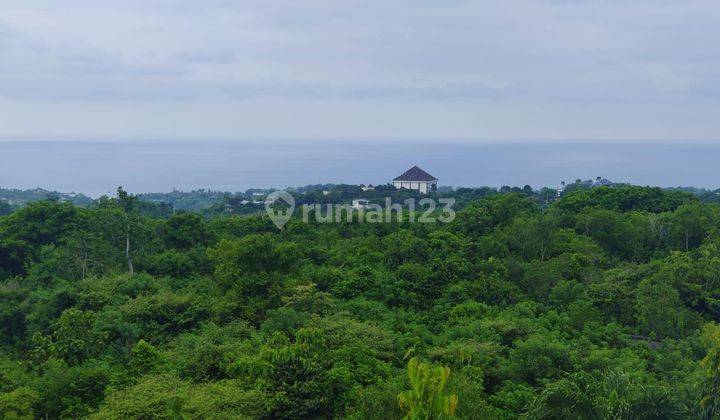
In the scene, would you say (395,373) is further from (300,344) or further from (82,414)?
(82,414)

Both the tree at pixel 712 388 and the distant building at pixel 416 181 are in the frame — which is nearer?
the tree at pixel 712 388

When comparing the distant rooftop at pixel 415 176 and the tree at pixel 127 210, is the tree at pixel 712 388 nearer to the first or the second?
the tree at pixel 127 210

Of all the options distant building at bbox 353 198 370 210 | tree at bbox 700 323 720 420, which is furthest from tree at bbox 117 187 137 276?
distant building at bbox 353 198 370 210

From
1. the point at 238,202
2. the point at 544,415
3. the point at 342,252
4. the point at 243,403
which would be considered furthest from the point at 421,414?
the point at 238,202

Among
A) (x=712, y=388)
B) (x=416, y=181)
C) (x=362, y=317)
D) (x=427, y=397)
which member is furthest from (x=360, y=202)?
(x=427, y=397)

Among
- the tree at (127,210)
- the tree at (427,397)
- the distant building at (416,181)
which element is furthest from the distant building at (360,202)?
the tree at (427,397)

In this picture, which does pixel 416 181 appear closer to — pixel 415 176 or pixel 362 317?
pixel 415 176

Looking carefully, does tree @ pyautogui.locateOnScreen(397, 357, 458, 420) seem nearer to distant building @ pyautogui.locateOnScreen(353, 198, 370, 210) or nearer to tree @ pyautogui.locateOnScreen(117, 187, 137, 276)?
tree @ pyautogui.locateOnScreen(117, 187, 137, 276)

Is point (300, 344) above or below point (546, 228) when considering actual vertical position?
below
